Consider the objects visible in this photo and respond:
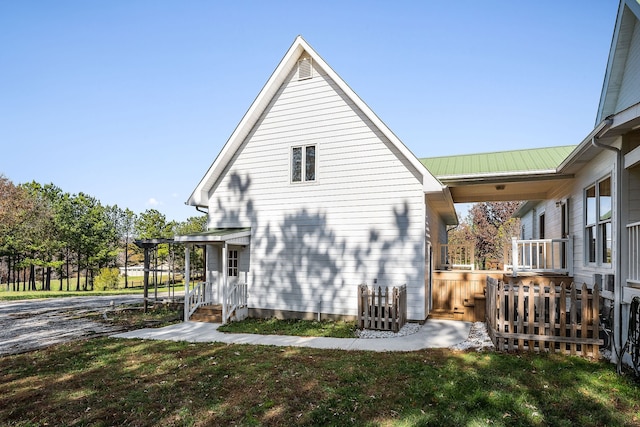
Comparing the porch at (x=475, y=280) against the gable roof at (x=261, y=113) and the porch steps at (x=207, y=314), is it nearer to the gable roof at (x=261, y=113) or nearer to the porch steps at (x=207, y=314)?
the gable roof at (x=261, y=113)

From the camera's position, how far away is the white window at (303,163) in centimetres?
1137

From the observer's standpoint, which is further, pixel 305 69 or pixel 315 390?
pixel 305 69

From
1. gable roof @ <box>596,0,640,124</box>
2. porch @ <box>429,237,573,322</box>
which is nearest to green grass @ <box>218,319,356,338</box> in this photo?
porch @ <box>429,237,573,322</box>

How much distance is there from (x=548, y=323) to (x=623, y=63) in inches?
356

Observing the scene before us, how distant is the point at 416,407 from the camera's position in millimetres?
4531

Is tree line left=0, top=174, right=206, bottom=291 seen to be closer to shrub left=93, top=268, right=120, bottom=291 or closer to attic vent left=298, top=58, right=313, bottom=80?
shrub left=93, top=268, right=120, bottom=291

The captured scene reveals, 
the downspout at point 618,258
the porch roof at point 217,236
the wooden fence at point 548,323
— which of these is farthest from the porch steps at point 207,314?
the downspout at point 618,258

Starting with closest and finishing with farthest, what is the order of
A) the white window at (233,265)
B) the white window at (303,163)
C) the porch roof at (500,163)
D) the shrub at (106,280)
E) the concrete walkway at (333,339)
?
the concrete walkway at (333,339)
the white window at (303,163)
the porch roof at (500,163)
the white window at (233,265)
the shrub at (106,280)

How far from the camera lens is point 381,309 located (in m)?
9.50

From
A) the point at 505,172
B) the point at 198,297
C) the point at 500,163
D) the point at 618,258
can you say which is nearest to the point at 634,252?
the point at 618,258

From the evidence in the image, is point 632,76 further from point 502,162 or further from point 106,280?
point 106,280

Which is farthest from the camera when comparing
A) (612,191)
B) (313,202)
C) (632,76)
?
(313,202)

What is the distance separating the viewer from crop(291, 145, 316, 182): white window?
37.3 feet

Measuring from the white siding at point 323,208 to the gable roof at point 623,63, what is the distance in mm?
6639
